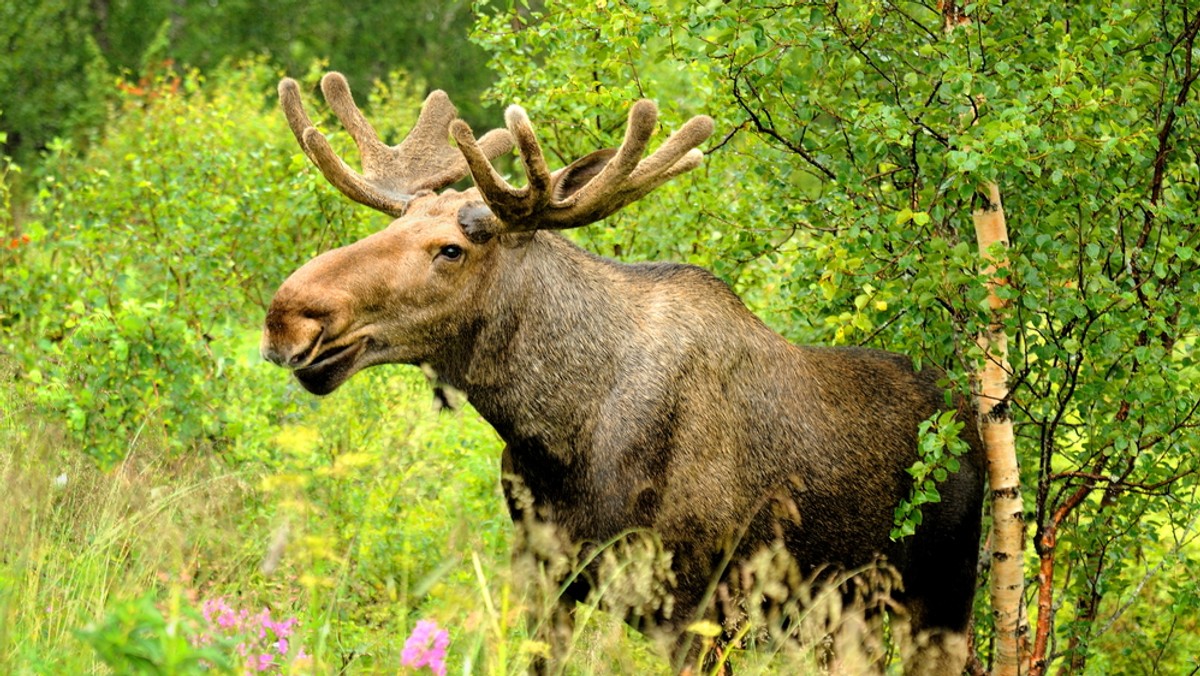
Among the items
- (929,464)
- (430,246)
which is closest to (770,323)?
(929,464)

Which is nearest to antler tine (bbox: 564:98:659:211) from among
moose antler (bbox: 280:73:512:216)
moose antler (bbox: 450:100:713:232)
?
moose antler (bbox: 450:100:713:232)

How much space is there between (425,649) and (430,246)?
2012mm

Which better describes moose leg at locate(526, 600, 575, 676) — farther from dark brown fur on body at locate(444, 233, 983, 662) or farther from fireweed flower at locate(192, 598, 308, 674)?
fireweed flower at locate(192, 598, 308, 674)

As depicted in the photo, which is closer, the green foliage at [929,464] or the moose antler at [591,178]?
the moose antler at [591,178]

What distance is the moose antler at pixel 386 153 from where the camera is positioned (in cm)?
518

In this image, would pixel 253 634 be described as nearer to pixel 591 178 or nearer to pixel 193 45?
pixel 591 178

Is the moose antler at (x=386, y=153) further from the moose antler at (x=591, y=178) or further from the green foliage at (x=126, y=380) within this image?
the green foliage at (x=126, y=380)

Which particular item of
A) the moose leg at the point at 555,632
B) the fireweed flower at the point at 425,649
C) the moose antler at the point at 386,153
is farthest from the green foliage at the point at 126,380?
the fireweed flower at the point at 425,649

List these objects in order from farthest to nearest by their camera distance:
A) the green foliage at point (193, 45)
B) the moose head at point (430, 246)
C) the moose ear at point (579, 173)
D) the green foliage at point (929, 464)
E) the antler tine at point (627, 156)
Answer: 1. the green foliage at point (193, 45)
2. the moose ear at point (579, 173)
3. the green foliage at point (929, 464)
4. the antler tine at point (627, 156)
5. the moose head at point (430, 246)

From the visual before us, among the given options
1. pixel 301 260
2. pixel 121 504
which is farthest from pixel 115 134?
pixel 121 504

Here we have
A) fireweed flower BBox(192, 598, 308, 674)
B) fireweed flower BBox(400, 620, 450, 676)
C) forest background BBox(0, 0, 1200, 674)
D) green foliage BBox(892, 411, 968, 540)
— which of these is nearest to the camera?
fireweed flower BBox(400, 620, 450, 676)

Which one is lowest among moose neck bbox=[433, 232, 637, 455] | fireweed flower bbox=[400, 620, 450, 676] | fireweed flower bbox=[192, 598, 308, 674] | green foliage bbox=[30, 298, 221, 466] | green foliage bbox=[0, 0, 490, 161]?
fireweed flower bbox=[192, 598, 308, 674]

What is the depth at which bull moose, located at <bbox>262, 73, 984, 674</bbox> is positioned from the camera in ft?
15.1

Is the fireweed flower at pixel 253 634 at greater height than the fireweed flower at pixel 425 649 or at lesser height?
lesser
